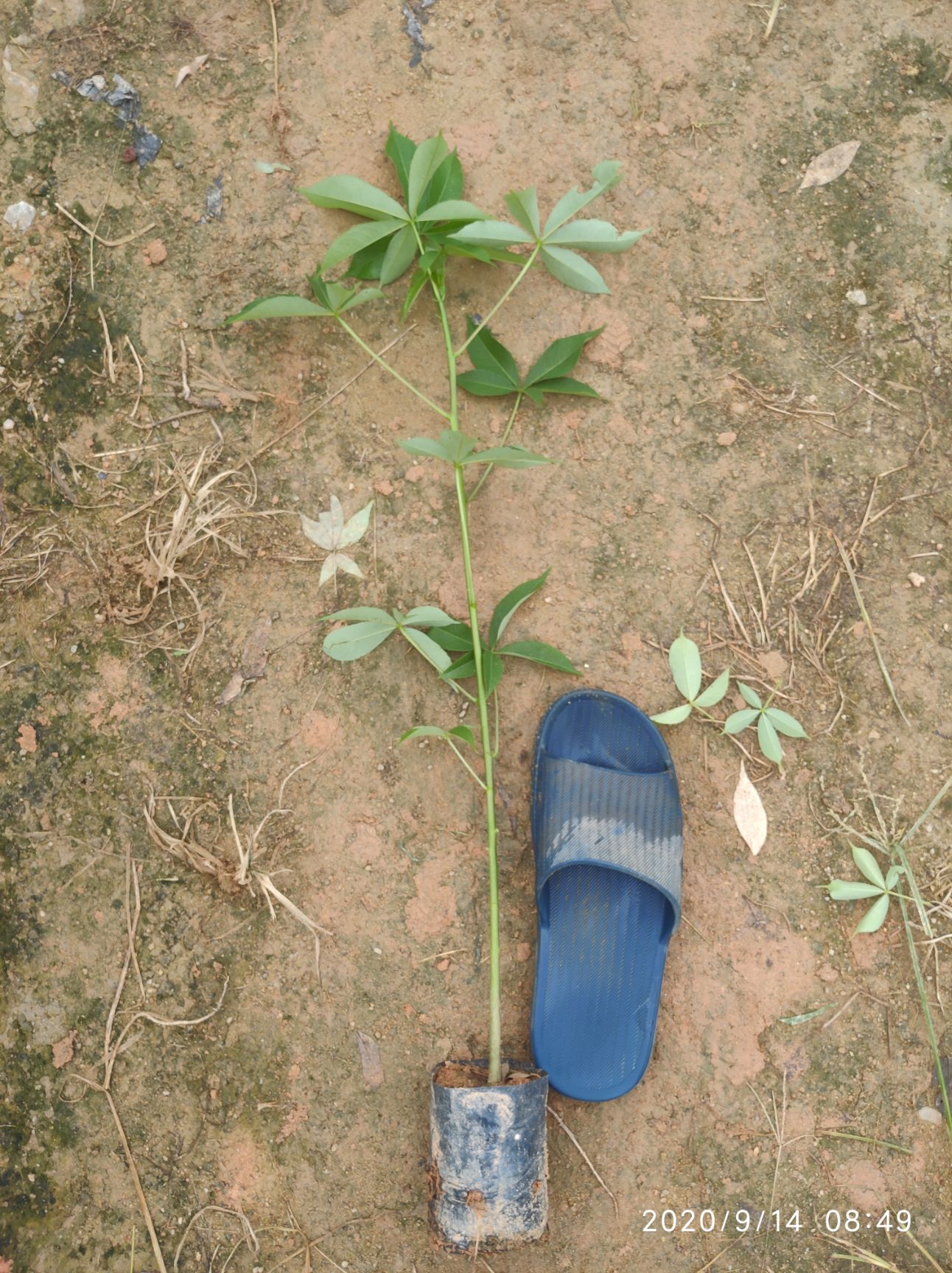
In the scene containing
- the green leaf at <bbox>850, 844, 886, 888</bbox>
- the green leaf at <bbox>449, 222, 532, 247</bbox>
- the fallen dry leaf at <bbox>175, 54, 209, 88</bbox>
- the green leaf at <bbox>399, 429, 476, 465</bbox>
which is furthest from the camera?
the fallen dry leaf at <bbox>175, 54, 209, 88</bbox>

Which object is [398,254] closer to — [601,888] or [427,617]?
[427,617]

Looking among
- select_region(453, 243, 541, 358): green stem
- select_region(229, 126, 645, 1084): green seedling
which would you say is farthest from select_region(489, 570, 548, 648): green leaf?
select_region(453, 243, 541, 358): green stem

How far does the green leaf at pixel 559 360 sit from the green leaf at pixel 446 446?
13.8 inches

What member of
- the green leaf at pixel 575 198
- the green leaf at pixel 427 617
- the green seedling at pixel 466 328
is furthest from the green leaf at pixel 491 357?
the green leaf at pixel 427 617

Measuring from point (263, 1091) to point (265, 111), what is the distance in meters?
1.91

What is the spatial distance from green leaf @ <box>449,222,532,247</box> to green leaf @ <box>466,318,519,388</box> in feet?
0.71

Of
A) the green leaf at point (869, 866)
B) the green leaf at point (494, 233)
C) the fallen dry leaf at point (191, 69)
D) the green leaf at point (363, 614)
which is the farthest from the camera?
the fallen dry leaf at point (191, 69)

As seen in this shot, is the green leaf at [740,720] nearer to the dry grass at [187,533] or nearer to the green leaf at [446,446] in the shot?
the green leaf at [446,446]

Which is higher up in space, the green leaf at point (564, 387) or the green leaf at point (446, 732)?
the green leaf at point (564, 387)

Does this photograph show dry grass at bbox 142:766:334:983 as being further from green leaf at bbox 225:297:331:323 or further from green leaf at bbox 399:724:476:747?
green leaf at bbox 225:297:331:323

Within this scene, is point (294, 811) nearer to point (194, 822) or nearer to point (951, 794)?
point (194, 822)

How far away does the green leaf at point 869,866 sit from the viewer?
5.70ft

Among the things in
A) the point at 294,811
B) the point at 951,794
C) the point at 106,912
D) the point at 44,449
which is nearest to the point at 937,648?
the point at 951,794

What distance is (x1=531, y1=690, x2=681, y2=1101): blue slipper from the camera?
1.71 m
